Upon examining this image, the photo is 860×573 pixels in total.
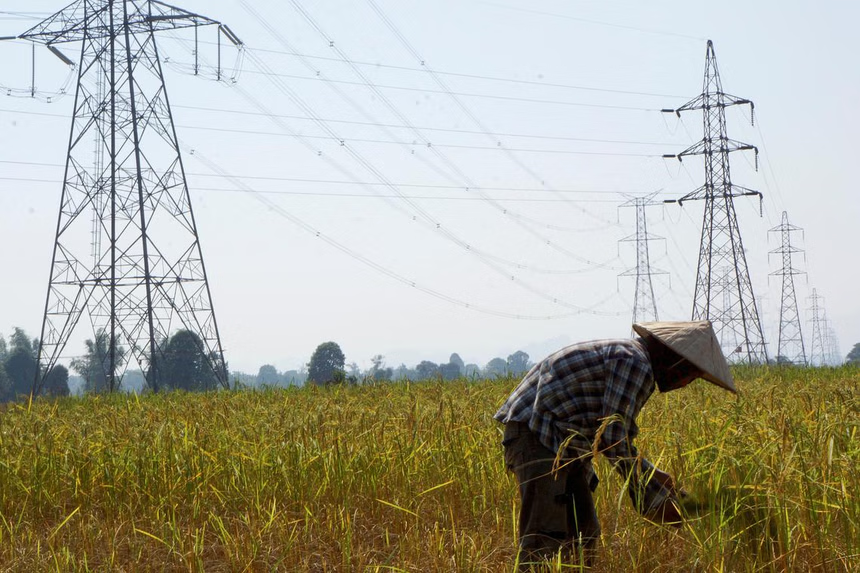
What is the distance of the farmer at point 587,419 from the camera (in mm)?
3830

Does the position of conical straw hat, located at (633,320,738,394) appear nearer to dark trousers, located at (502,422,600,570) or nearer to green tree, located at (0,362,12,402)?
dark trousers, located at (502,422,600,570)

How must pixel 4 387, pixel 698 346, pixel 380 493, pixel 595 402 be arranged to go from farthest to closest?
pixel 4 387 < pixel 380 493 < pixel 595 402 < pixel 698 346

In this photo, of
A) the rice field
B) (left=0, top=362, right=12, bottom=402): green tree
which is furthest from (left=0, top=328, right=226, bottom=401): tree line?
the rice field

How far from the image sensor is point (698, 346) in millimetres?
3809

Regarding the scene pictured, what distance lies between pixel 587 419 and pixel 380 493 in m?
2.45

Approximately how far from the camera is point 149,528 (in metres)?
Result: 5.88

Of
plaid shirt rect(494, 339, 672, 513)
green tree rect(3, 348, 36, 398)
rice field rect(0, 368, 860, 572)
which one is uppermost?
green tree rect(3, 348, 36, 398)

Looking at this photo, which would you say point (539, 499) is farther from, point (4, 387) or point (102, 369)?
point (4, 387)

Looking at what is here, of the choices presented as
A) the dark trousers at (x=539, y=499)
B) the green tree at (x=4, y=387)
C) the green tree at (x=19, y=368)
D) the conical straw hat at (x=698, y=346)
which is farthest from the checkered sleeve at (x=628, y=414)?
the green tree at (x=19, y=368)

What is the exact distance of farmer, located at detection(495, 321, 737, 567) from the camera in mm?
3830

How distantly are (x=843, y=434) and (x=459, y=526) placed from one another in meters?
2.32

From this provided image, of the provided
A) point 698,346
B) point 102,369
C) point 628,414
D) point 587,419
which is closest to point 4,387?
point 102,369

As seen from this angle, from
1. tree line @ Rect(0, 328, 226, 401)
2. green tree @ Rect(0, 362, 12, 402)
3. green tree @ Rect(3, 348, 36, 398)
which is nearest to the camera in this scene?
tree line @ Rect(0, 328, 226, 401)

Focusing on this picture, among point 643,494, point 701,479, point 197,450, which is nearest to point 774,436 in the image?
point 701,479
